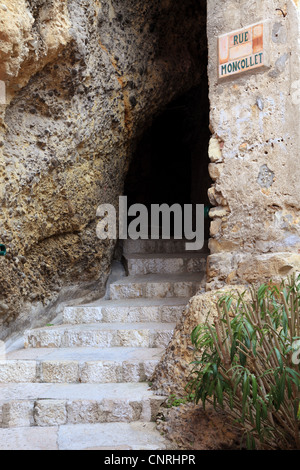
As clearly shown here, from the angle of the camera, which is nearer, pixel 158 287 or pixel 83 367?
pixel 83 367

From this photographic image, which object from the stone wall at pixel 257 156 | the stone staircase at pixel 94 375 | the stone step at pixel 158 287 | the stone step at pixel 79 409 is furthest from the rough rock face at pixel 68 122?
the stone wall at pixel 257 156

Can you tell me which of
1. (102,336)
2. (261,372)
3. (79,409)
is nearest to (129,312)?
(102,336)

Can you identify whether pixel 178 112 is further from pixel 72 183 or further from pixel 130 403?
pixel 130 403

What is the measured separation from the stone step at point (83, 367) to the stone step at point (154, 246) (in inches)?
103

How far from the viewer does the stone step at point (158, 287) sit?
5.09m

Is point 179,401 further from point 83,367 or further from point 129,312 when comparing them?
point 129,312

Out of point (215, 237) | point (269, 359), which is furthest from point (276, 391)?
point (215, 237)

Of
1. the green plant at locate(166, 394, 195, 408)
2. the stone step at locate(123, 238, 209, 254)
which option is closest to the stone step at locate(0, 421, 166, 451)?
the green plant at locate(166, 394, 195, 408)

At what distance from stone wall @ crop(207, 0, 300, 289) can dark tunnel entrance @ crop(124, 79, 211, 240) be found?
164 inches

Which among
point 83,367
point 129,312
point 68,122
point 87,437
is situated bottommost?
point 87,437

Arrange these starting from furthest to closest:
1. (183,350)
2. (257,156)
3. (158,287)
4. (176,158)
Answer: (176,158) < (158,287) < (257,156) < (183,350)

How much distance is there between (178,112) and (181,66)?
8.69 ft

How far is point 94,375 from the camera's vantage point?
353 cm

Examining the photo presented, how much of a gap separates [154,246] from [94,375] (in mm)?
3105
